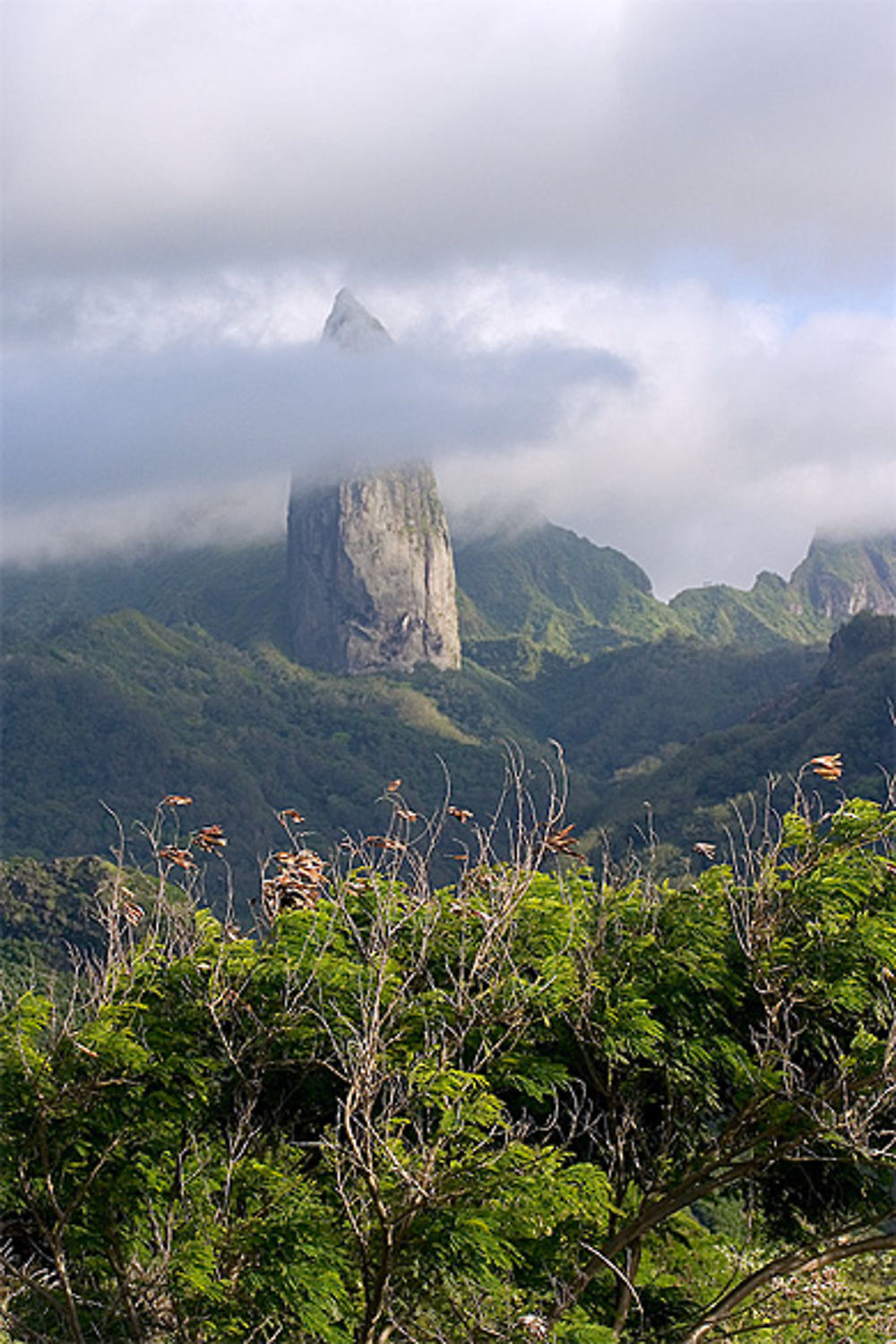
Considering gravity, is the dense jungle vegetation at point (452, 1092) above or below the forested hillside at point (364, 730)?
above

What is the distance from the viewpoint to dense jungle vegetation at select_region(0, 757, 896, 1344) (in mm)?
8609

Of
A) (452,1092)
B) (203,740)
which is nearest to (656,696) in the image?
(203,740)

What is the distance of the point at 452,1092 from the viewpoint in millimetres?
8188

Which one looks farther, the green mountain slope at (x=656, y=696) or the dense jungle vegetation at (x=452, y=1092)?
the green mountain slope at (x=656, y=696)

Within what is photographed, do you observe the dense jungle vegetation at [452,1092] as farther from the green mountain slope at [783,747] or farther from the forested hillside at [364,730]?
the green mountain slope at [783,747]

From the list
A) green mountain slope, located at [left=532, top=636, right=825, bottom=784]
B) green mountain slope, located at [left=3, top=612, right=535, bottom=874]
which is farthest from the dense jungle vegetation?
green mountain slope, located at [left=532, top=636, right=825, bottom=784]

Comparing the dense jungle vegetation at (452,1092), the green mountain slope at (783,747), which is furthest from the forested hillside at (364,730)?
the dense jungle vegetation at (452,1092)

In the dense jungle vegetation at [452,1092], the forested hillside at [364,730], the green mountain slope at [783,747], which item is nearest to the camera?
the dense jungle vegetation at [452,1092]

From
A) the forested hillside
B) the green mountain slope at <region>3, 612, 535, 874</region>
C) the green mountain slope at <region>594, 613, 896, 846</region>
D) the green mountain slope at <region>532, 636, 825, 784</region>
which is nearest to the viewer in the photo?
the green mountain slope at <region>594, 613, 896, 846</region>

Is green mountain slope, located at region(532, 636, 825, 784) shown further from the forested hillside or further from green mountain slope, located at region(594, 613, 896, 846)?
green mountain slope, located at region(594, 613, 896, 846)

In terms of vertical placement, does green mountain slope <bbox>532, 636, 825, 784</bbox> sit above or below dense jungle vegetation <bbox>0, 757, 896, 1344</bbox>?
below

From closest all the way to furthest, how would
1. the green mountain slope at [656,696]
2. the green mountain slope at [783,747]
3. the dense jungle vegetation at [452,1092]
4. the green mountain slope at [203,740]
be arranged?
the dense jungle vegetation at [452,1092] < the green mountain slope at [783,747] < the green mountain slope at [203,740] < the green mountain slope at [656,696]

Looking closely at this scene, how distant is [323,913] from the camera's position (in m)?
9.69

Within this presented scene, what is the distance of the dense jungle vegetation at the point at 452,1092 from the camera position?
339 inches
